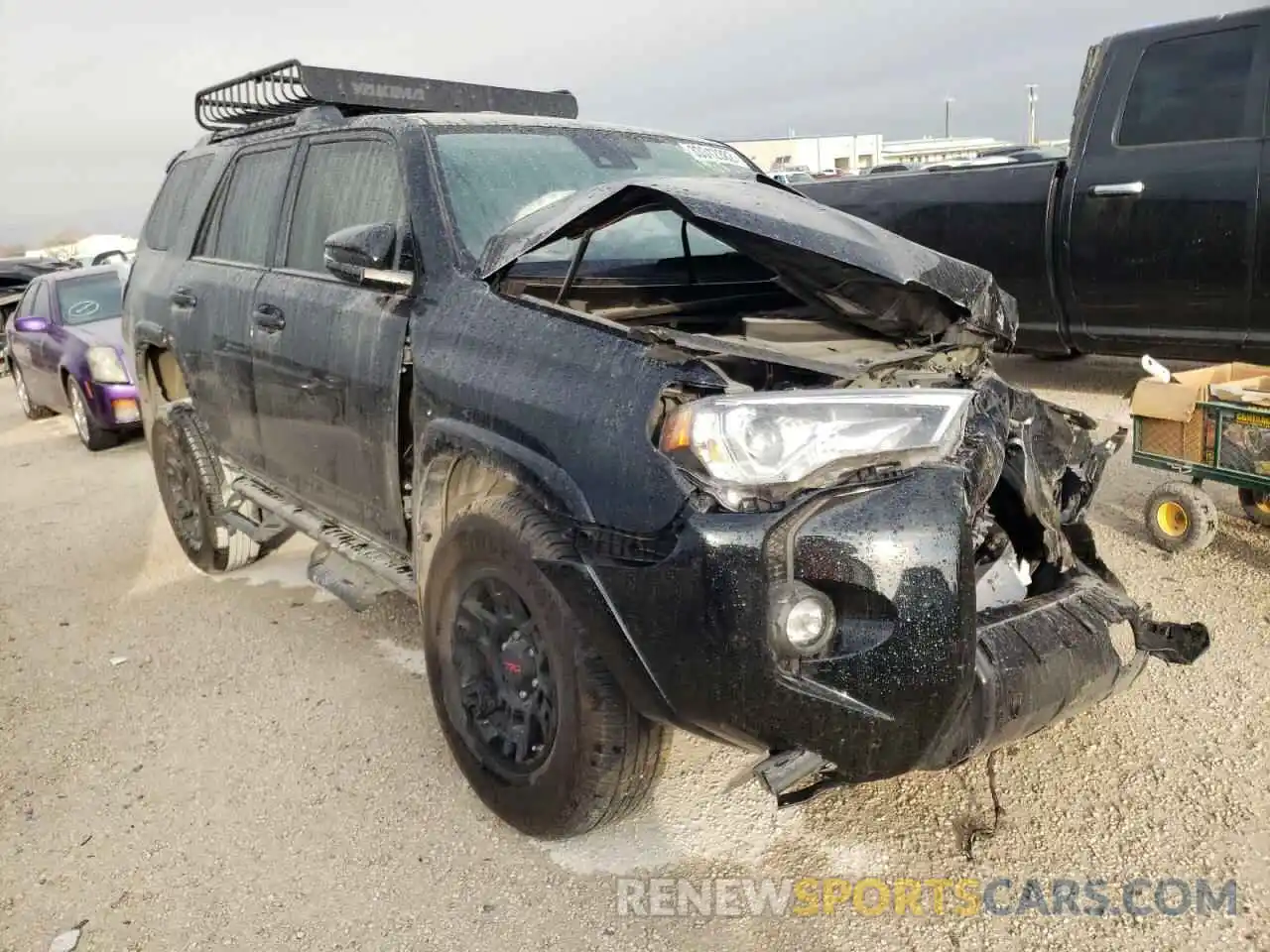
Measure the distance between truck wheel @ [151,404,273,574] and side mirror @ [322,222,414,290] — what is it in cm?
203

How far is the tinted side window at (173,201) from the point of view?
4906 millimetres

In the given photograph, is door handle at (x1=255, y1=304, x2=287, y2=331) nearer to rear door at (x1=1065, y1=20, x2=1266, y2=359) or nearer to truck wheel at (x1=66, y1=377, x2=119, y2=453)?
rear door at (x1=1065, y1=20, x2=1266, y2=359)

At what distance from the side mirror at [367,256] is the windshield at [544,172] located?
22cm

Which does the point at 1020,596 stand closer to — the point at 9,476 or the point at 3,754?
the point at 3,754

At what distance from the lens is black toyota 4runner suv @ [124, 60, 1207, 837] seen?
80.0 inches

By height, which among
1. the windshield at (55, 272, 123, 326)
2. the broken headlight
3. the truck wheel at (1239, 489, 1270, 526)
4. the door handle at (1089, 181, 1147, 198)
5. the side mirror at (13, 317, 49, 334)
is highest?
the door handle at (1089, 181, 1147, 198)

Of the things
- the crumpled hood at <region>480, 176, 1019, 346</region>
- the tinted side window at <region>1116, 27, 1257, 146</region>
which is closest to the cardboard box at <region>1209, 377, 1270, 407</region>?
the crumpled hood at <region>480, 176, 1019, 346</region>

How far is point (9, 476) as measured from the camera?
7797 millimetres

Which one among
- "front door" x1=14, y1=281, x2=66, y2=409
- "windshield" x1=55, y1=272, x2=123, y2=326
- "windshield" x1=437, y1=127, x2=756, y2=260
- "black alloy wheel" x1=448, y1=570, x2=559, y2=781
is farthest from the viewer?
"windshield" x1=55, y1=272, x2=123, y2=326

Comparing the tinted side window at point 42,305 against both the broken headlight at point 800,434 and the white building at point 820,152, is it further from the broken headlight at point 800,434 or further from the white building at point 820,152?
the white building at point 820,152

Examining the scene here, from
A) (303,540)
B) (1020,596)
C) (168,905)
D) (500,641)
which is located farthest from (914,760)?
(303,540)

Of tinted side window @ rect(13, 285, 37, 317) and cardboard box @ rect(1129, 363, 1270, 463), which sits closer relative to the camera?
cardboard box @ rect(1129, 363, 1270, 463)

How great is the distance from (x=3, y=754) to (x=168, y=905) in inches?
49.0

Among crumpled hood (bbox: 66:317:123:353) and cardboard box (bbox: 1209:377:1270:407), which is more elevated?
crumpled hood (bbox: 66:317:123:353)
